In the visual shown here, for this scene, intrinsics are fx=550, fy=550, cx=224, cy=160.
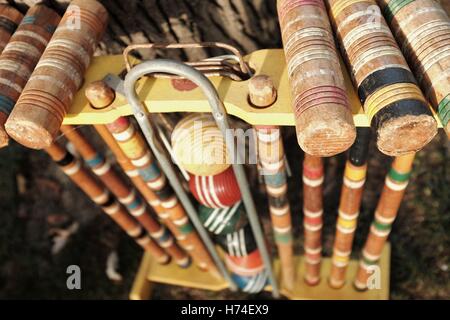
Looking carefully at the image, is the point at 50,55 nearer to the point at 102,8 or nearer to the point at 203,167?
the point at 102,8

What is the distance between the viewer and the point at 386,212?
1427 millimetres

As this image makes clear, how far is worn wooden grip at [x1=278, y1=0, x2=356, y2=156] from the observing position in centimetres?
89

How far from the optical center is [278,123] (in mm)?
1072

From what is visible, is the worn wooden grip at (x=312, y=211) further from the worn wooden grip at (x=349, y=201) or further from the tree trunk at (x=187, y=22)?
the tree trunk at (x=187, y=22)

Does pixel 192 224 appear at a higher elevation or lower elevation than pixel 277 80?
lower

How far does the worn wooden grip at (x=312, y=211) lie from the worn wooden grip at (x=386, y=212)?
0.14m

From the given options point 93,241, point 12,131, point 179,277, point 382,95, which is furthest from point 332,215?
point 12,131

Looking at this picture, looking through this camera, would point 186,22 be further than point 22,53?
Yes

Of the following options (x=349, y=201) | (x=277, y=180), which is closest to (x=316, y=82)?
(x=277, y=180)

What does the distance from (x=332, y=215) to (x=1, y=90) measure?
1.34 m

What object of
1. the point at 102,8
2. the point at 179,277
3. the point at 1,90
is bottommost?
the point at 179,277

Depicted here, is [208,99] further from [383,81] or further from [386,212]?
[386,212]

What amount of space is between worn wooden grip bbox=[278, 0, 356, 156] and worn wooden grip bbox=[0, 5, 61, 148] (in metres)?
0.51

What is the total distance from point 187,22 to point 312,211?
1.93ft
